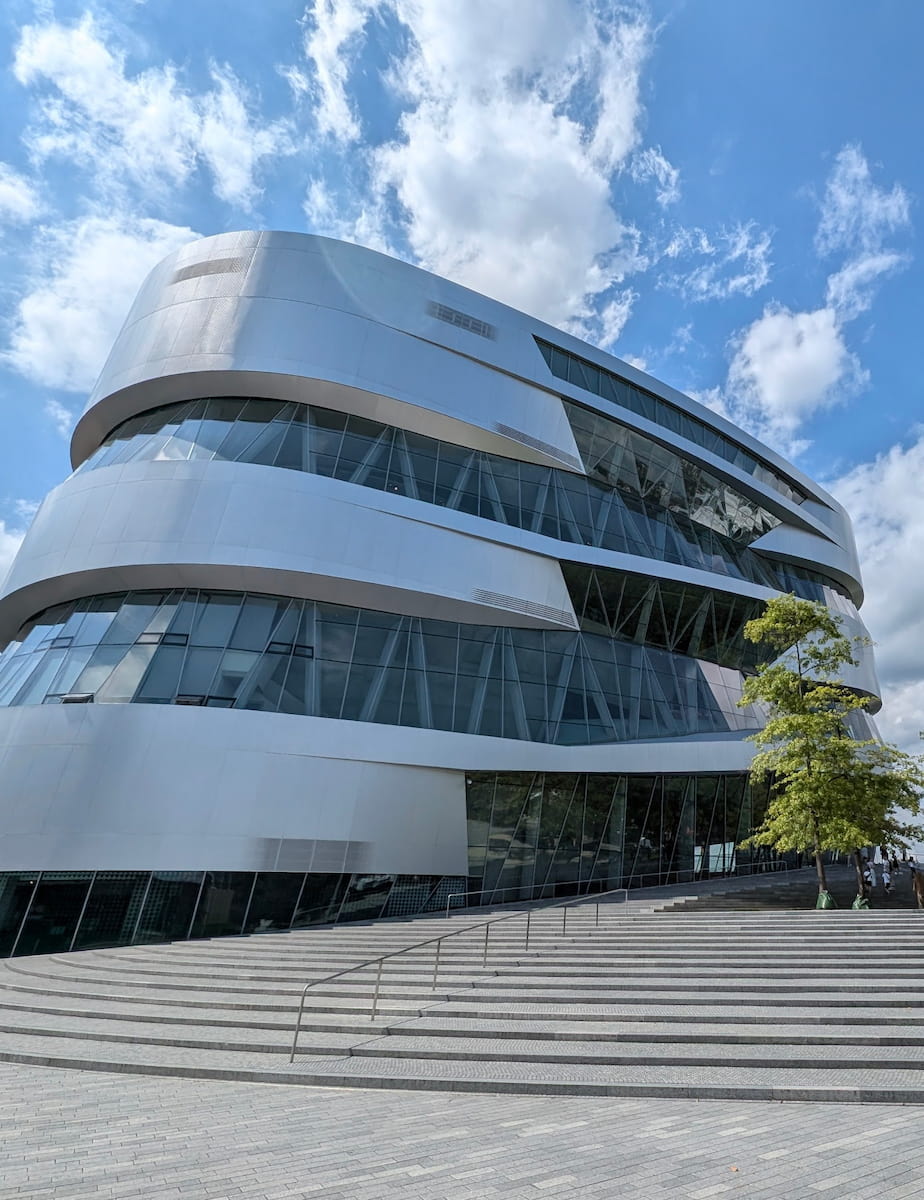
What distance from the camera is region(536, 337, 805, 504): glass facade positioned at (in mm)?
30359

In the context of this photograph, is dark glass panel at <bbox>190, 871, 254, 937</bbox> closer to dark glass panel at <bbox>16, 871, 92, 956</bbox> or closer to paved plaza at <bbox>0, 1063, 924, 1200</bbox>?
dark glass panel at <bbox>16, 871, 92, 956</bbox>

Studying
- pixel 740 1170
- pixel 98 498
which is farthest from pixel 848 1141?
pixel 98 498

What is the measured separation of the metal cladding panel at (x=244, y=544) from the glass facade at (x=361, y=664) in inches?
32.3

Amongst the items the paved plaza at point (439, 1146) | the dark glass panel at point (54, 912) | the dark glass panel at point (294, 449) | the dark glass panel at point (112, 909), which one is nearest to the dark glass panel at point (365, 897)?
the dark glass panel at point (112, 909)

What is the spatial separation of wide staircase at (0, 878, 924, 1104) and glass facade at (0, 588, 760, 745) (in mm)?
7299

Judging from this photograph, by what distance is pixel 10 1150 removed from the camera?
19.8ft

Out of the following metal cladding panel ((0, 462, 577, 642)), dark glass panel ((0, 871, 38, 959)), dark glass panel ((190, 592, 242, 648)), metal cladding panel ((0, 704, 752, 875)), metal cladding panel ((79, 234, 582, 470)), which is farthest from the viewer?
metal cladding panel ((79, 234, 582, 470))

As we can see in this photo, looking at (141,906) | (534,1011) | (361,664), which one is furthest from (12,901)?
(534,1011)

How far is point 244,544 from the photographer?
2180 cm

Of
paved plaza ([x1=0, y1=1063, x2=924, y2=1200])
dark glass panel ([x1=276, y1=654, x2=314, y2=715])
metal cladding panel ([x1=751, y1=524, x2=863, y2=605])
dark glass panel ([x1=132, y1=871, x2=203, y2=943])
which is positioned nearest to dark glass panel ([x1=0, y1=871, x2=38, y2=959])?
dark glass panel ([x1=132, y1=871, x2=203, y2=943])

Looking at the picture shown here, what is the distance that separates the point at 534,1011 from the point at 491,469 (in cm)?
2034

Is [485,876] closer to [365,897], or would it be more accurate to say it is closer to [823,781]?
[365,897]

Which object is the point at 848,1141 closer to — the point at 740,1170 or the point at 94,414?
the point at 740,1170

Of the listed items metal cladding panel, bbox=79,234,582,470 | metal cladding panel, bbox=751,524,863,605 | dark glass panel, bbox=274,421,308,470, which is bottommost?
dark glass panel, bbox=274,421,308,470
